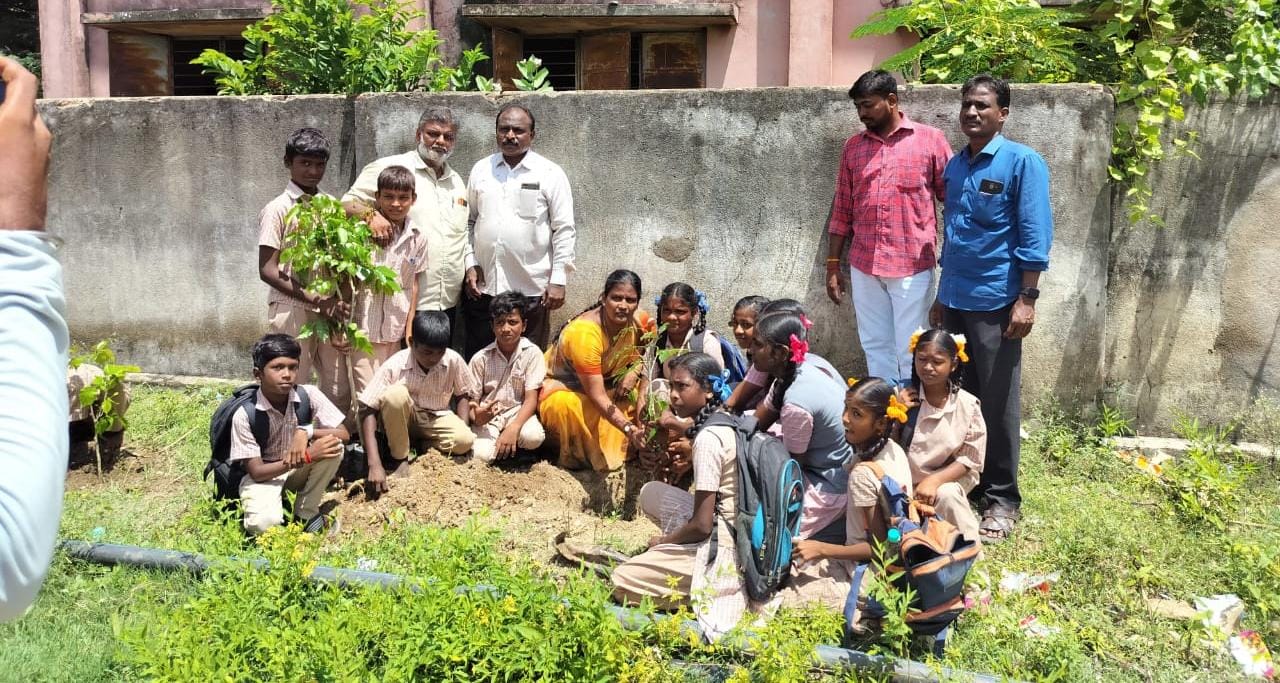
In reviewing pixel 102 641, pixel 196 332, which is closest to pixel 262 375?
pixel 102 641

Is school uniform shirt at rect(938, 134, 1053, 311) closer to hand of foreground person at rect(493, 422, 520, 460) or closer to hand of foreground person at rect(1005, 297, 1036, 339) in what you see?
hand of foreground person at rect(1005, 297, 1036, 339)

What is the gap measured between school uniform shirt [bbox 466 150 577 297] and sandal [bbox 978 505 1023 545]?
2652 millimetres

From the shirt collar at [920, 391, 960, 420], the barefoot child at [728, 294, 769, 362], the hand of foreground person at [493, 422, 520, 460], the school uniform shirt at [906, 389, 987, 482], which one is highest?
the barefoot child at [728, 294, 769, 362]

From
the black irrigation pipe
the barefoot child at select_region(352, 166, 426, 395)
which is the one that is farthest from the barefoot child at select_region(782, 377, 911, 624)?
the barefoot child at select_region(352, 166, 426, 395)

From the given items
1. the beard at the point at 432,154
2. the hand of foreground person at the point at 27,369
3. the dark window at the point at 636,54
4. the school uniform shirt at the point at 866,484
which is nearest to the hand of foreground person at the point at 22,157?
the hand of foreground person at the point at 27,369

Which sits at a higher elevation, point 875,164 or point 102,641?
point 875,164

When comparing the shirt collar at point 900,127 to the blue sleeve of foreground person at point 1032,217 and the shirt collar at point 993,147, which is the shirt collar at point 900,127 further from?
the blue sleeve of foreground person at point 1032,217

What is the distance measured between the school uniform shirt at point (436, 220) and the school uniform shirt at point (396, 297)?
0.12m

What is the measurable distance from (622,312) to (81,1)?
9274 mm

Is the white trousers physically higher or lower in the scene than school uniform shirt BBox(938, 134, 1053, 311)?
lower

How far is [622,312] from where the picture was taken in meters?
5.52

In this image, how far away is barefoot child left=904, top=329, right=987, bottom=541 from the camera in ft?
14.9

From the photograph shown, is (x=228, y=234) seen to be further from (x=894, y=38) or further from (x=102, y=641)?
(x=894, y=38)

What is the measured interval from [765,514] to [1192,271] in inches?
136
